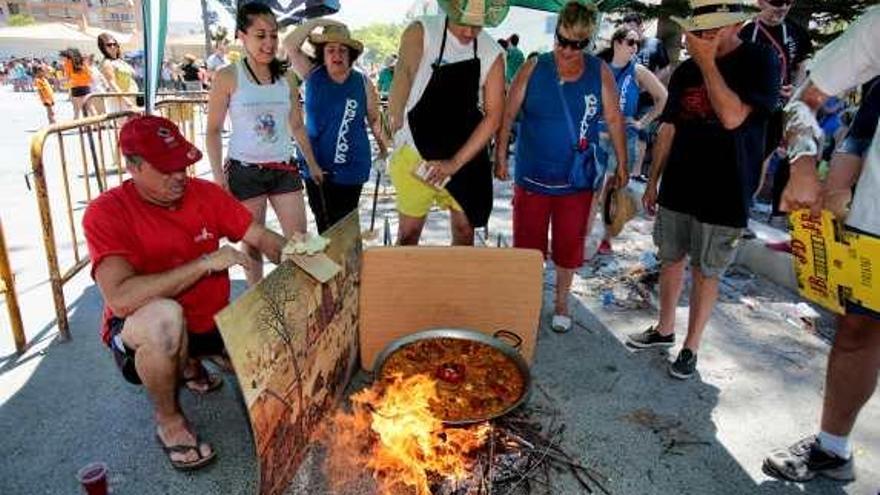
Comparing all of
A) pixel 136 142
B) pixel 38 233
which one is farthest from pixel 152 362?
pixel 38 233

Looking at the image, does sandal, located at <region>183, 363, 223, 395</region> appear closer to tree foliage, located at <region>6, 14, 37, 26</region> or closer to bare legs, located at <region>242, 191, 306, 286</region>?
bare legs, located at <region>242, 191, 306, 286</region>

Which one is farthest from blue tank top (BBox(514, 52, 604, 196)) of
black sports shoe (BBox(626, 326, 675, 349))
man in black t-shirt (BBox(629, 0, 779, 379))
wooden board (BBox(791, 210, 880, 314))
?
wooden board (BBox(791, 210, 880, 314))

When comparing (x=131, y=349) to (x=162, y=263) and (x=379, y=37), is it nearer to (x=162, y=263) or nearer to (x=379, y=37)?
(x=162, y=263)

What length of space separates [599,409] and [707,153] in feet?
5.31

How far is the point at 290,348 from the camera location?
2404 millimetres

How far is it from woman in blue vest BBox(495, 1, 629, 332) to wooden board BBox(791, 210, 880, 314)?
1.53 metres

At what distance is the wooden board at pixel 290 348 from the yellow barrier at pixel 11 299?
2.16 m

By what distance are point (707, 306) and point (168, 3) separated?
3.83 meters

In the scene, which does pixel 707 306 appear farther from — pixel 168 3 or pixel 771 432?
pixel 168 3

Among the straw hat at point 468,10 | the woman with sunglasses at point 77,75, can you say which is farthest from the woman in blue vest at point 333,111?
the woman with sunglasses at point 77,75

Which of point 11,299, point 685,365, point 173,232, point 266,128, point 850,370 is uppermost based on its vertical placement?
point 266,128

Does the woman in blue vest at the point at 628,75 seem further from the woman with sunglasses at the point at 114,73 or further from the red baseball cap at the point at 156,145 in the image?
the woman with sunglasses at the point at 114,73

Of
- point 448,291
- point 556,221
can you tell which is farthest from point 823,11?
point 448,291

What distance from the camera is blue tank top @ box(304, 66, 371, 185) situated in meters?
4.34
